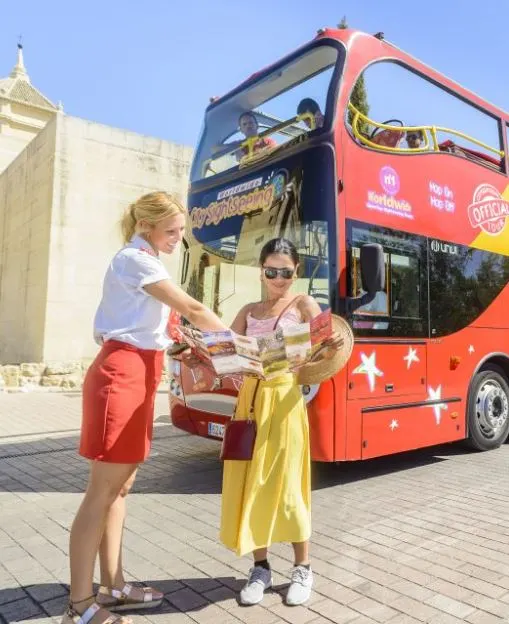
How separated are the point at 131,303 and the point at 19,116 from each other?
26820 millimetres

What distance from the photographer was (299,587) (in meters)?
2.73

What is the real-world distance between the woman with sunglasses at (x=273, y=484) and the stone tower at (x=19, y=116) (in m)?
25.0

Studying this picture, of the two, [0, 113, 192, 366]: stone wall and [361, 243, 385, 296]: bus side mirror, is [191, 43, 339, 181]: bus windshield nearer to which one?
[361, 243, 385, 296]: bus side mirror

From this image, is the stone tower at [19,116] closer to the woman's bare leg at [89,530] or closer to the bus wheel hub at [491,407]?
the bus wheel hub at [491,407]

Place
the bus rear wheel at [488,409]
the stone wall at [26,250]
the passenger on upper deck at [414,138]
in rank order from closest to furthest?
1. the passenger on upper deck at [414,138]
2. the bus rear wheel at [488,409]
3. the stone wall at [26,250]

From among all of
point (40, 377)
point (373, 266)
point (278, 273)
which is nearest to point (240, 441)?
point (278, 273)

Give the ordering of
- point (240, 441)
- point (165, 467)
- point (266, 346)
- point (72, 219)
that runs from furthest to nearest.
A: point (72, 219) → point (165, 467) → point (240, 441) → point (266, 346)

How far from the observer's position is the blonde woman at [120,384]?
91.0 inches

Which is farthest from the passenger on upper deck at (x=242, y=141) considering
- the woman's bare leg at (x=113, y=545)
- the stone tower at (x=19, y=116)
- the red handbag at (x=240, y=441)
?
the stone tower at (x=19, y=116)

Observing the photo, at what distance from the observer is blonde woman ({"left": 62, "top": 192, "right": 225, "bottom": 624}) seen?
231 centimetres

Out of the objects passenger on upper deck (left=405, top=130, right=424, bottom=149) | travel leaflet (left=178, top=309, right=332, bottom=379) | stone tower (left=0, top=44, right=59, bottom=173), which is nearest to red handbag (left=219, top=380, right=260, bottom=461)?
travel leaflet (left=178, top=309, right=332, bottom=379)

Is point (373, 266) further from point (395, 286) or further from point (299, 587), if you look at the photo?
point (299, 587)

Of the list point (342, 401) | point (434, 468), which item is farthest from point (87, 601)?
point (434, 468)

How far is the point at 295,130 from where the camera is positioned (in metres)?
5.32
